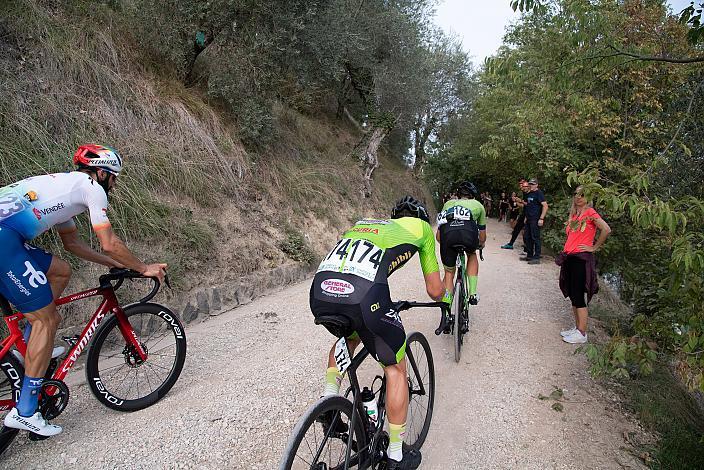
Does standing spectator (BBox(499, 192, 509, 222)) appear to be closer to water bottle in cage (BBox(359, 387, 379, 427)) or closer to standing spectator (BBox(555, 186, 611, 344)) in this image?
standing spectator (BBox(555, 186, 611, 344))

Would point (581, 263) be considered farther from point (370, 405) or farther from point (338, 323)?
point (338, 323)

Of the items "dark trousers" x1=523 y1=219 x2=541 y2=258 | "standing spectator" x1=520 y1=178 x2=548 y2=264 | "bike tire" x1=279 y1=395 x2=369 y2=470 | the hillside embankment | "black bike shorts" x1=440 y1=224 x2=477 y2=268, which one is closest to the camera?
"bike tire" x1=279 y1=395 x2=369 y2=470

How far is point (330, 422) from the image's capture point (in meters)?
2.21

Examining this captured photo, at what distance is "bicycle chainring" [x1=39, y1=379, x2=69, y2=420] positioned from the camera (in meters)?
2.94

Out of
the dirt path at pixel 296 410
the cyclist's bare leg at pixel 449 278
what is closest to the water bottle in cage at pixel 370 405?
the dirt path at pixel 296 410

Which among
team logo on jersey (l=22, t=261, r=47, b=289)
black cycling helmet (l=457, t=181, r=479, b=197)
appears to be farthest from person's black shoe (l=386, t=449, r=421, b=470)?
black cycling helmet (l=457, t=181, r=479, b=197)

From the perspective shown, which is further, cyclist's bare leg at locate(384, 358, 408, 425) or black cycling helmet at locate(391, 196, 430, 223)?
black cycling helmet at locate(391, 196, 430, 223)

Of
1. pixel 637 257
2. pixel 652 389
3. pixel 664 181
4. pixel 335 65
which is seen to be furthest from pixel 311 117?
pixel 652 389

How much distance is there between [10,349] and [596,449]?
14.5ft

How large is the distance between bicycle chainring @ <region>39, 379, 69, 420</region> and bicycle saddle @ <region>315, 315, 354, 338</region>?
2.08 m

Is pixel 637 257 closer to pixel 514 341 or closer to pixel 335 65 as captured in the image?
pixel 514 341

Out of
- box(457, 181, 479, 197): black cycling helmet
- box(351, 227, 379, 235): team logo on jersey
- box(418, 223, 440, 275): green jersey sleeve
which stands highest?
box(457, 181, 479, 197): black cycling helmet

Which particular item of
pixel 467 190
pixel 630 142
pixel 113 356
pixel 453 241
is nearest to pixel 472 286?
pixel 453 241

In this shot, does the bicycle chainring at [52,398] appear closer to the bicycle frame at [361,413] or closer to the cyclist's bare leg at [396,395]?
the bicycle frame at [361,413]
